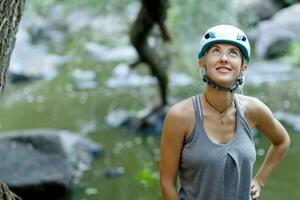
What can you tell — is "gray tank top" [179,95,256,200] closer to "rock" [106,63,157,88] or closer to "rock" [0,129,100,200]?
"rock" [0,129,100,200]

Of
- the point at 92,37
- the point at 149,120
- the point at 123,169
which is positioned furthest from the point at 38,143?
the point at 92,37

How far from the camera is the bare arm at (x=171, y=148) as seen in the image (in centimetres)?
242

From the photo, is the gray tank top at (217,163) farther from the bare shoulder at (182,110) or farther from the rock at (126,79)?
the rock at (126,79)

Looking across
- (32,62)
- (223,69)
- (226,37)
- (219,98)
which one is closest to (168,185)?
(219,98)

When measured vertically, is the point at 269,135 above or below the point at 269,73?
below

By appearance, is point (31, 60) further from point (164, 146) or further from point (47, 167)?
point (164, 146)

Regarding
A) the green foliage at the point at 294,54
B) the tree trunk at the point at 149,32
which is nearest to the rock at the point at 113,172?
the tree trunk at the point at 149,32

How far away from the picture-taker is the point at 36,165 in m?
6.33

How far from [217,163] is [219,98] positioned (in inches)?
12.1

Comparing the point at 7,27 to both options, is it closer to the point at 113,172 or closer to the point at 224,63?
the point at 224,63

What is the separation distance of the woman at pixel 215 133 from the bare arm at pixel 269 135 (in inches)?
3.7

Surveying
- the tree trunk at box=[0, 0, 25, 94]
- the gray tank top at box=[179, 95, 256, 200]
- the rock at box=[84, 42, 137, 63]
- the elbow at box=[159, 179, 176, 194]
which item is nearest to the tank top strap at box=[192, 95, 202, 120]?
the gray tank top at box=[179, 95, 256, 200]

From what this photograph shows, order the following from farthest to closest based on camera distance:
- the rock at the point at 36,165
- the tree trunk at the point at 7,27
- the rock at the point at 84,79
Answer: the rock at the point at 84,79 < the rock at the point at 36,165 < the tree trunk at the point at 7,27

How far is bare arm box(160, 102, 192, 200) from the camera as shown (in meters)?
2.42
